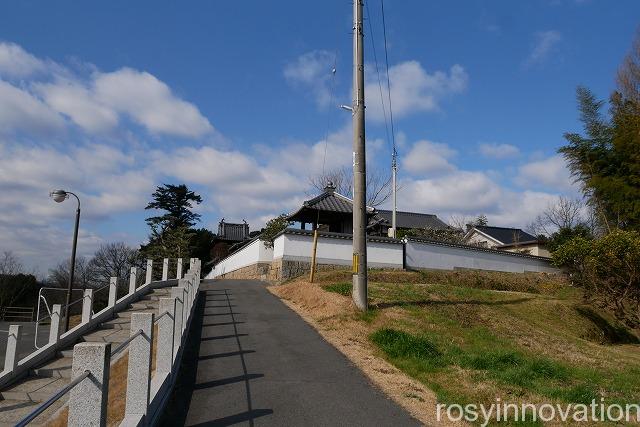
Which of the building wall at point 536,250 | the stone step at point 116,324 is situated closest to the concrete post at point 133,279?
the stone step at point 116,324

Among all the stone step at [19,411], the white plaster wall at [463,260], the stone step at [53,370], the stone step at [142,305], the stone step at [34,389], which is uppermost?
the white plaster wall at [463,260]

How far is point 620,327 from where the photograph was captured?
17.5 metres

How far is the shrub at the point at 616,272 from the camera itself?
1591cm

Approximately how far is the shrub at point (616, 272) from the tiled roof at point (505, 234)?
30.0m

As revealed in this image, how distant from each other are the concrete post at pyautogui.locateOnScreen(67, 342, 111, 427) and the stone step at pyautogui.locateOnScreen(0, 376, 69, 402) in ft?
24.4

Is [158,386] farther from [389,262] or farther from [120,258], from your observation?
[120,258]

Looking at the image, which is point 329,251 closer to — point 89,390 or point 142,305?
point 142,305

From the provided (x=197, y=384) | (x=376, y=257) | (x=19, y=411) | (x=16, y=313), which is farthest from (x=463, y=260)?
(x=16, y=313)

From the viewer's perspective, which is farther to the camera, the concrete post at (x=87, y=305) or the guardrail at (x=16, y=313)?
the guardrail at (x=16, y=313)

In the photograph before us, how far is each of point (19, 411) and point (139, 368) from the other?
19.5 feet

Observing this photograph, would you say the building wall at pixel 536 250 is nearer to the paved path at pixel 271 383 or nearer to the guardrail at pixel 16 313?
the paved path at pixel 271 383

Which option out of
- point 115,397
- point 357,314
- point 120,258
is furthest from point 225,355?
point 120,258

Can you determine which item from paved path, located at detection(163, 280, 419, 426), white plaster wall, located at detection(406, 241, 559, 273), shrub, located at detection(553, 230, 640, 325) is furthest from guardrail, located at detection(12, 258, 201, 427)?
white plaster wall, located at detection(406, 241, 559, 273)

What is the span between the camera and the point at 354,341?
9.77m
